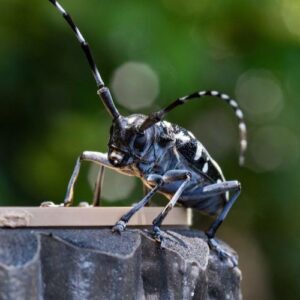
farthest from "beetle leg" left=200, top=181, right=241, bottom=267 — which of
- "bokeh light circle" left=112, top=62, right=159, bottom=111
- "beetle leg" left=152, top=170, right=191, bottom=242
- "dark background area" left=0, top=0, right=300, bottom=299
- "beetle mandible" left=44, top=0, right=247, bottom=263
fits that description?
"bokeh light circle" left=112, top=62, right=159, bottom=111

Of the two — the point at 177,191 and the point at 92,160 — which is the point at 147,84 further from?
the point at 177,191

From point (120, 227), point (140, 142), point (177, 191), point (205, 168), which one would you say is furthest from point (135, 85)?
point (120, 227)

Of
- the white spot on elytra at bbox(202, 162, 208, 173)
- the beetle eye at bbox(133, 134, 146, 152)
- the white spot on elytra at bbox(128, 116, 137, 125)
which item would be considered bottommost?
the white spot on elytra at bbox(202, 162, 208, 173)

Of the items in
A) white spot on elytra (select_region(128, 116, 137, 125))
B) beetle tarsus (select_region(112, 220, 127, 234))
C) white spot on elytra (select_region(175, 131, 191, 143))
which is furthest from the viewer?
white spot on elytra (select_region(175, 131, 191, 143))

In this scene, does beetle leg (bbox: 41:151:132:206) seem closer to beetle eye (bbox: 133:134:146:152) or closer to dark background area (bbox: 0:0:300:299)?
beetle eye (bbox: 133:134:146:152)

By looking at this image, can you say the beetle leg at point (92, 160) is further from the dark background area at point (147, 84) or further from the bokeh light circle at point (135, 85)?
the bokeh light circle at point (135, 85)

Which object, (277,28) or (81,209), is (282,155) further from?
(81,209)

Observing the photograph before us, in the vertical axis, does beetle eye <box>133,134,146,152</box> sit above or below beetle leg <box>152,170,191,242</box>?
above

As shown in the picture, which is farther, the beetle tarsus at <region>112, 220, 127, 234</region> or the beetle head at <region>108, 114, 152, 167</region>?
the beetle head at <region>108, 114, 152, 167</region>
